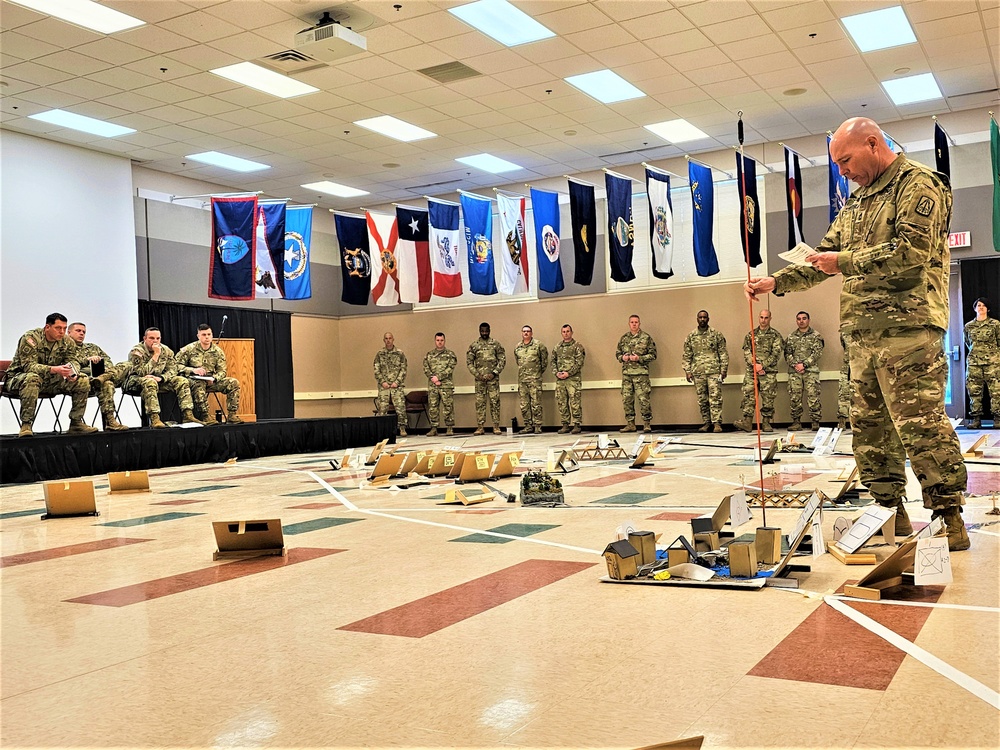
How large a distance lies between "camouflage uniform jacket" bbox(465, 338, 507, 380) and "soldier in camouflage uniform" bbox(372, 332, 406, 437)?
1.77m

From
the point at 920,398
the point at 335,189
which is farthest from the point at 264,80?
the point at 920,398

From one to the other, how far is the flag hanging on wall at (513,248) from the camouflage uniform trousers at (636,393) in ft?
8.58

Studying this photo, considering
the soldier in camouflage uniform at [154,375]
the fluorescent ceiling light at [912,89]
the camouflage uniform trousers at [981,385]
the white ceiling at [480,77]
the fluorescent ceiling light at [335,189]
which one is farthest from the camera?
the fluorescent ceiling light at [335,189]

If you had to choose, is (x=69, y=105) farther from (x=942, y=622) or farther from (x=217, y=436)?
(x=942, y=622)

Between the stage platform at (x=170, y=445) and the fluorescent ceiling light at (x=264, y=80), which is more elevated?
the fluorescent ceiling light at (x=264, y=80)

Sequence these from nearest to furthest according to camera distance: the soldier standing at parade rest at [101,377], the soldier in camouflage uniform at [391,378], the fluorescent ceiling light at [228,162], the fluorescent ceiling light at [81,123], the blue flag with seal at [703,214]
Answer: the soldier standing at parade rest at [101,377] < the fluorescent ceiling light at [81,123] < the blue flag with seal at [703,214] < the fluorescent ceiling light at [228,162] < the soldier in camouflage uniform at [391,378]

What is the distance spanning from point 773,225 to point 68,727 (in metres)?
14.2

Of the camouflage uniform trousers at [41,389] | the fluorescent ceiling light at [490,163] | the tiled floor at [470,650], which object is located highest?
the fluorescent ceiling light at [490,163]

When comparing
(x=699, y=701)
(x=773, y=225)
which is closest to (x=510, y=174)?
(x=773, y=225)

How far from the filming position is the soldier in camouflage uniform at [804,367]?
13.7 m

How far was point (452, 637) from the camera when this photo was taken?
240cm

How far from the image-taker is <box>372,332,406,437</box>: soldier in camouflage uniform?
17359 mm

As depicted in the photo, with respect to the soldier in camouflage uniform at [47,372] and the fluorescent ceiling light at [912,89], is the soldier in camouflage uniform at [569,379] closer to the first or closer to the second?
the fluorescent ceiling light at [912,89]

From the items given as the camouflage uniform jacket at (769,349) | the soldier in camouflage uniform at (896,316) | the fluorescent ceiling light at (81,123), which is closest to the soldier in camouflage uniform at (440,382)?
the camouflage uniform jacket at (769,349)
